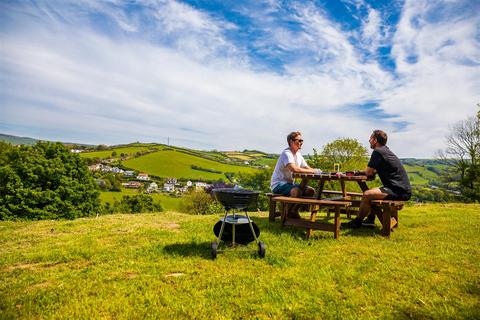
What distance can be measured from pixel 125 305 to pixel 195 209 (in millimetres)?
53492

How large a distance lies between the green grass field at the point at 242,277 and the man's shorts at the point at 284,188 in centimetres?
115

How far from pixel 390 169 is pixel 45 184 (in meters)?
30.3

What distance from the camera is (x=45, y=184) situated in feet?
88.9

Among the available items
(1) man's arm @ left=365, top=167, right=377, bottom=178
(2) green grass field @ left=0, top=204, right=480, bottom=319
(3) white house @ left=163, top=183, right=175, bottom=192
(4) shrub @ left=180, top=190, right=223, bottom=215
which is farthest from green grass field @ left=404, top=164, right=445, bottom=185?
(2) green grass field @ left=0, top=204, right=480, bottom=319

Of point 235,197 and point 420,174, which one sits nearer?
point 235,197

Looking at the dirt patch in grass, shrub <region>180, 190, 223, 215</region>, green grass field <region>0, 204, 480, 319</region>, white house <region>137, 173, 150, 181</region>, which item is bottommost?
shrub <region>180, 190, 223, 215</region>

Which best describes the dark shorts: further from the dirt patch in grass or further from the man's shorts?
the dirt patch in grass

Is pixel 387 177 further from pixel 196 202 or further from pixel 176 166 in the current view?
pixel 176 166

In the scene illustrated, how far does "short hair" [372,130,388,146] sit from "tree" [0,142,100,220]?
2834cm

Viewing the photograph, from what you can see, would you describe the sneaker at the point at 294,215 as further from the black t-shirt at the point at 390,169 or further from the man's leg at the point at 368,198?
the black t-shirt at the point at 390,169

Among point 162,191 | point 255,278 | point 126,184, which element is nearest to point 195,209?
point 162,191

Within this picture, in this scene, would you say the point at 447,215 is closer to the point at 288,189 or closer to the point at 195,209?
the point at 288,189

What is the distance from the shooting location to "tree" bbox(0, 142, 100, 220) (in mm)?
25109

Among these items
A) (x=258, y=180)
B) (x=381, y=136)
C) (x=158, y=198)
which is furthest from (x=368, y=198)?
(x=158, y=198)
